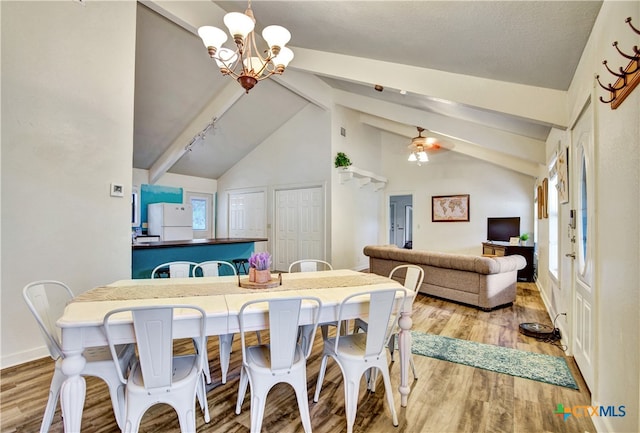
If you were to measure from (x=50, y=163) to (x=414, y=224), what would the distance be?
7.15 m

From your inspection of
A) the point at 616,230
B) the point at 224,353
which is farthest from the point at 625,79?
the point at 224,353

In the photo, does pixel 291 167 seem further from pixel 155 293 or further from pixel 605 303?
pixel 605 303

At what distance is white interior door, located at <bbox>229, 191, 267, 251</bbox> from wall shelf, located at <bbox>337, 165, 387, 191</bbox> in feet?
7.04

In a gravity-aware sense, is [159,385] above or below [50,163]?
below

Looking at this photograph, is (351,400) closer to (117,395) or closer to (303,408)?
(303,408)

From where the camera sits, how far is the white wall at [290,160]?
628 centimetres

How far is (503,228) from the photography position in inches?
254

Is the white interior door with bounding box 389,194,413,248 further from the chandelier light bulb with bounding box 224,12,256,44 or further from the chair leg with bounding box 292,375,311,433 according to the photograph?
the chair leg with bounding box 292,375,311,433

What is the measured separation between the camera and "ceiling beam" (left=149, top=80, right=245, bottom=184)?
197 inches

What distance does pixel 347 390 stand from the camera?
68.0 inches

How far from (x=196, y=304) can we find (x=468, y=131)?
460 centimetres

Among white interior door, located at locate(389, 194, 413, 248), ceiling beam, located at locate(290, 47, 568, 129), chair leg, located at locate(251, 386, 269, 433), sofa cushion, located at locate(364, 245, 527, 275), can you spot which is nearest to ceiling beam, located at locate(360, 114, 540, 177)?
sofa cushion, located at locate(364, 245, 527, 275)

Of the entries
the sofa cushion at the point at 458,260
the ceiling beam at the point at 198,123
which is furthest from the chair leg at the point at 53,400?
the ceiling beam at the point at 198,123

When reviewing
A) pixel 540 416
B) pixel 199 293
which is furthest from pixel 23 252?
pixel 540 416
